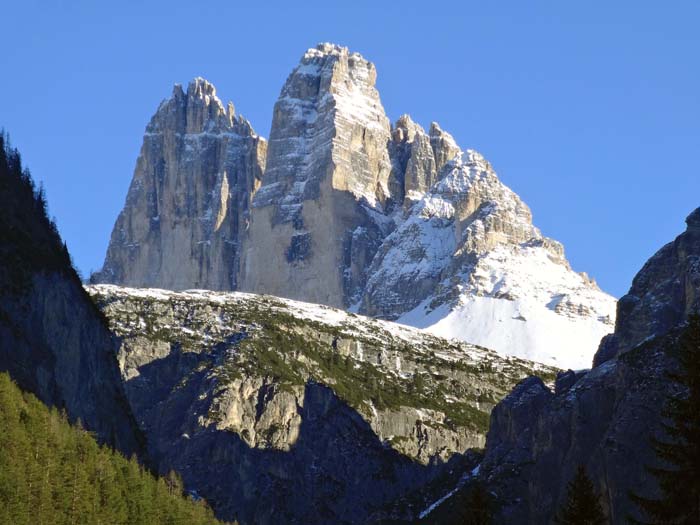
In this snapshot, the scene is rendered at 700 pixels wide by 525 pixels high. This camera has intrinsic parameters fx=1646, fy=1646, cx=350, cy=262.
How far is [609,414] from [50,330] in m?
56.1

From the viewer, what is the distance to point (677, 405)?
2154 inches

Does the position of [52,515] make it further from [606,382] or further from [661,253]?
[661,253]

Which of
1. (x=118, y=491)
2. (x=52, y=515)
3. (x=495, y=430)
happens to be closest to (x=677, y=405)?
(x=52, y=515)

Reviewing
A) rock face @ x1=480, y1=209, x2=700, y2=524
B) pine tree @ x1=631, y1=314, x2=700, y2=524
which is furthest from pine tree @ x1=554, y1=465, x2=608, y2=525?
rock face @ x1=480, y1=209, x2=700, y2=524

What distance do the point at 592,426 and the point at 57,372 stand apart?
174ft

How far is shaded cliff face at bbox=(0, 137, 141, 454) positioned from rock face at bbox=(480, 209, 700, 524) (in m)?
41.5

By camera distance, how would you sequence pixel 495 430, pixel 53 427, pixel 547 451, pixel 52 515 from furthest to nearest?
pixel 495 430, pixel 547 451, pixel 53 427, pixel 52 515

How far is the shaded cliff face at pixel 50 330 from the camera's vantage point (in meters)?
156

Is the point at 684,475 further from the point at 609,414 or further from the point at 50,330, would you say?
the point at 50,330

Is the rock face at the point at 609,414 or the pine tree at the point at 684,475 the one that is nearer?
the pine tree at the point at 684,475

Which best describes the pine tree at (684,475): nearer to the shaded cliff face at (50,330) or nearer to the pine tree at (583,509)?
the pine tree at (583,509)

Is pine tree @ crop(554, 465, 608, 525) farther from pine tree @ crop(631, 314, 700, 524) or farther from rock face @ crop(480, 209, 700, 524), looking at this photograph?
rock face @ crop(480, 209, 700, 524)

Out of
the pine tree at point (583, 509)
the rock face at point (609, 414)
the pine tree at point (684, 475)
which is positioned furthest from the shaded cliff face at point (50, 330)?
the pine tree at point (684, 475)

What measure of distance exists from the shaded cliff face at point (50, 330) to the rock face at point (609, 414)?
41.5 meters
